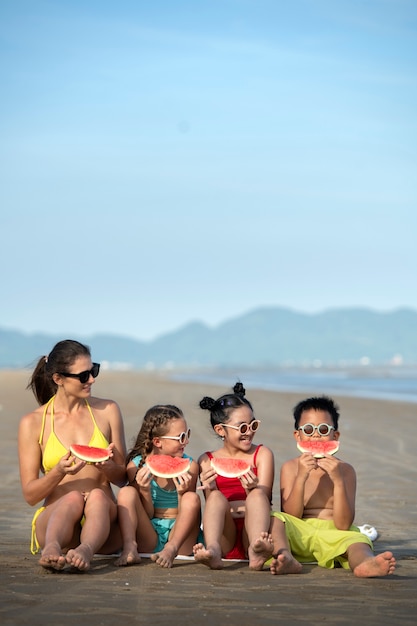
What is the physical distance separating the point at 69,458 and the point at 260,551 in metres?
1.16

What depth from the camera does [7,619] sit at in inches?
164

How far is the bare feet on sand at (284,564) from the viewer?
208 inches

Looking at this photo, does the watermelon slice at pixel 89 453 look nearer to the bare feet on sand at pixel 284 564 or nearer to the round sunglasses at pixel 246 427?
the round sunglasses at pixel 246 427

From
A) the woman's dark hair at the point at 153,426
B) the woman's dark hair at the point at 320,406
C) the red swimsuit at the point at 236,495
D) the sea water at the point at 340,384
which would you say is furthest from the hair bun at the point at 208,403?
the sea water at the point at 340,384

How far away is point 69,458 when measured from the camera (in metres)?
5.41

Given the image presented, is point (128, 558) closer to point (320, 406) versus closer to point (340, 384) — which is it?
point (320, 406)

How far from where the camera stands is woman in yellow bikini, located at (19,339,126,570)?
542cm

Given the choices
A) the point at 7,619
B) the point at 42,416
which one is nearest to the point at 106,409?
the point at 42,416

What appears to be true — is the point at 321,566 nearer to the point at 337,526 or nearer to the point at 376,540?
the point at 337,526

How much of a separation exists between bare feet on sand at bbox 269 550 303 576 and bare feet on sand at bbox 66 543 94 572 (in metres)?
0.98

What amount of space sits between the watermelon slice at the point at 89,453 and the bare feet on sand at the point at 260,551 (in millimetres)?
952

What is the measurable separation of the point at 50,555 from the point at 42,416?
3.47ft

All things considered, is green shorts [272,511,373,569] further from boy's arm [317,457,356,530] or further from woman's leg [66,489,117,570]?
woman's leg [66,489,117,570]

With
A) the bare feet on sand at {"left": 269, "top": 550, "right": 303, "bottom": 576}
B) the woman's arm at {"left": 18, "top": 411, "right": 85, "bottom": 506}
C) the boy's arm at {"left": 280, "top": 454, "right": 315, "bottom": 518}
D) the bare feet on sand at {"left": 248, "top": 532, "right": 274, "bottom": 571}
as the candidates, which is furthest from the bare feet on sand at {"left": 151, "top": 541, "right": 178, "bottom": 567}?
the boy's arm at {"left": 280, "top": 454, "right": 315, "bottom": 518}
